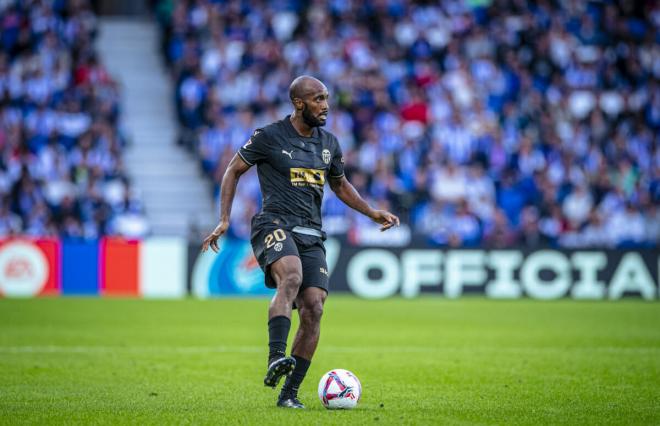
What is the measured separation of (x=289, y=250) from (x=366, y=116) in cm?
1854

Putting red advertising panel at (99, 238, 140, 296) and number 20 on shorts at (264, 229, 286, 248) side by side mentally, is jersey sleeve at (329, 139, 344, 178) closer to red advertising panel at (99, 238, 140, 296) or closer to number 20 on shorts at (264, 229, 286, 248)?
number 20 on shorts at (264, 229, 286, 248)

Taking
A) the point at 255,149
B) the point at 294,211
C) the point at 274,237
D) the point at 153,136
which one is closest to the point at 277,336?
the point at 274,237

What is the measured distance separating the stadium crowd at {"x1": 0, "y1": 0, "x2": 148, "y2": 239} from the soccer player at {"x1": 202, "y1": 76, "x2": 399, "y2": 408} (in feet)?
52.4

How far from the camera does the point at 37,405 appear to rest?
28.2 ft

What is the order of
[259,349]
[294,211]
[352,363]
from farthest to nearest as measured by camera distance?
[259,349], [352,363], [294,211]

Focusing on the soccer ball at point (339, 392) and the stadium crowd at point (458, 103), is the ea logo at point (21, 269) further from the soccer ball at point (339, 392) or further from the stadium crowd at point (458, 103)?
the soccer ball at point (339, 392)

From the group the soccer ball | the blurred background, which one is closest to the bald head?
the soccer ball

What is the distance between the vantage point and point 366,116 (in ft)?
88.4

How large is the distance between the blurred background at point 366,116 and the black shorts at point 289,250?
14827 mm

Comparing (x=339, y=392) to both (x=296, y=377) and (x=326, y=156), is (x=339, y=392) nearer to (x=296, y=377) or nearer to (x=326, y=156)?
(x=296, y=377)

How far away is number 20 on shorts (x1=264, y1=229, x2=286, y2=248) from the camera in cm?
873

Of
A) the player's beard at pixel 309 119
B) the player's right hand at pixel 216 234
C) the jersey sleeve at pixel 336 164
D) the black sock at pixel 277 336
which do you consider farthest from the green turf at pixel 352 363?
the player's beard at pixel 309 119

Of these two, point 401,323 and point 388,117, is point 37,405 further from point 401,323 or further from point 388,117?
point 388,117

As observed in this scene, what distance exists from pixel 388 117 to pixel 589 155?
17.6 feet
